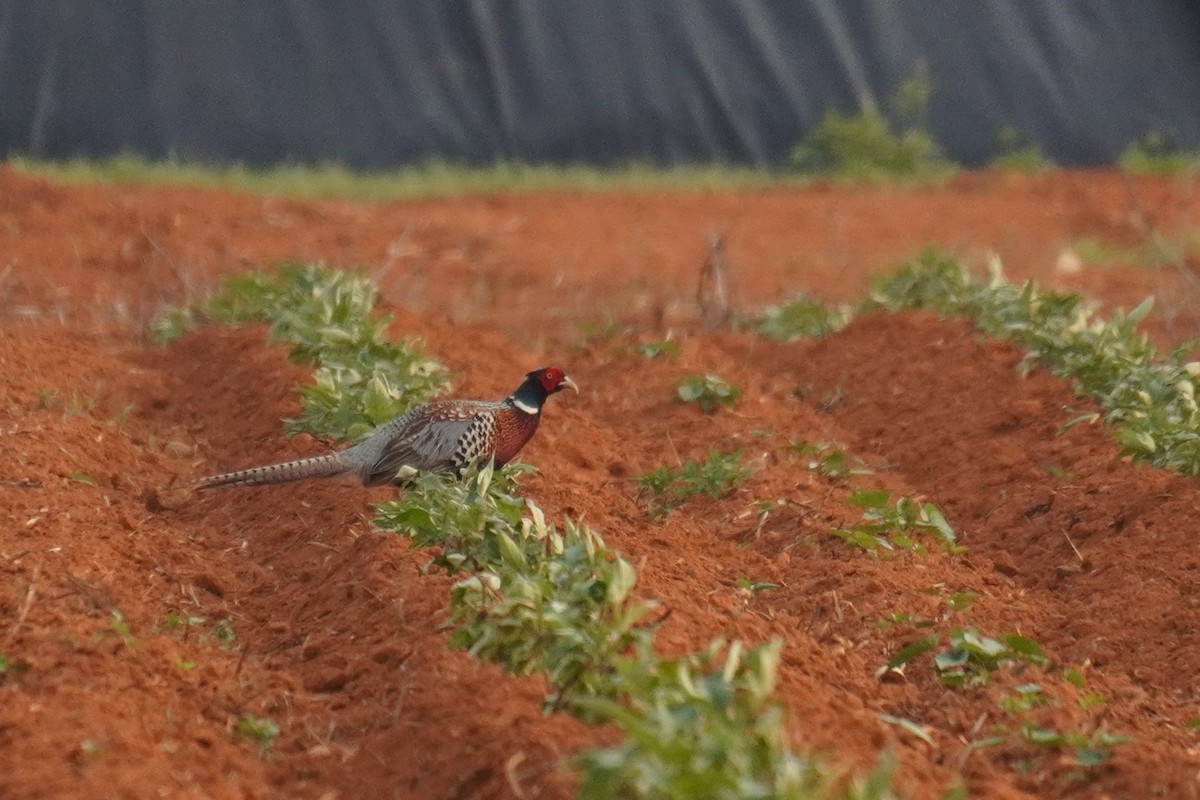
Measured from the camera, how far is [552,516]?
5926 millimetres

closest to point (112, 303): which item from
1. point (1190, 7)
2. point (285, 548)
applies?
point (285, 548)

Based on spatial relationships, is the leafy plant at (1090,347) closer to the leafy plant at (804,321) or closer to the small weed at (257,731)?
the leafy plant at (804,321)

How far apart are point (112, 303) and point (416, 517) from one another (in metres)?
5.38

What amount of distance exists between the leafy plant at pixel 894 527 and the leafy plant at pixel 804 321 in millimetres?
2949

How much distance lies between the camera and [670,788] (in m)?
3.16

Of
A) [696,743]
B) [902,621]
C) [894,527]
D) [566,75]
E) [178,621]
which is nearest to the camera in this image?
[696,743]

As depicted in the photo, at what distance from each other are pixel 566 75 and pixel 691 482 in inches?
346

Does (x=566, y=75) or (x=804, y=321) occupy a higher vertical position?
(x=566, y=75)

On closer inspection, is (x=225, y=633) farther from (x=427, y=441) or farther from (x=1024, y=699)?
(x=1024, y=699)

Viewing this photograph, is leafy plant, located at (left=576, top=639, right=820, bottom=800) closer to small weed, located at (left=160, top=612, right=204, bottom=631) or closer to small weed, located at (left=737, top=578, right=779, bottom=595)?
small weed, located at (left=160, top=612, right=204, bottom=631)

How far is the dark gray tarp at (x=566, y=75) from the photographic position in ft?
46.5

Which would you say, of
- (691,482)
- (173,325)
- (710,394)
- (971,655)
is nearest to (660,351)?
(710,394)

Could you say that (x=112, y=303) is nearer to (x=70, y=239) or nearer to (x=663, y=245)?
(x=70, y=239)

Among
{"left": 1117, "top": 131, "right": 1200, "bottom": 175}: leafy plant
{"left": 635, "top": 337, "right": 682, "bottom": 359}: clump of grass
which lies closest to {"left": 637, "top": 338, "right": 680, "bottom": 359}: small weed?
{"left": 635, "top": 337, "right": 682, "bottom": 359}: clump of grass
